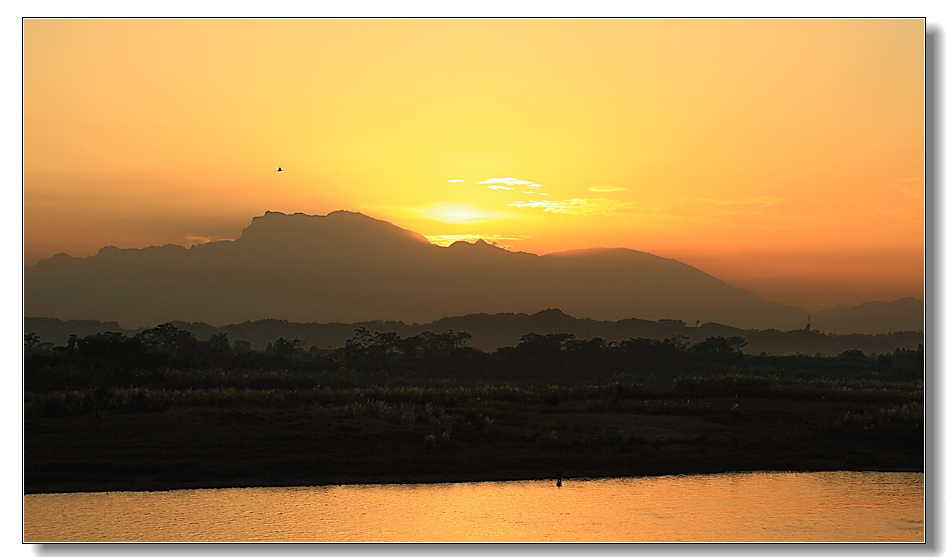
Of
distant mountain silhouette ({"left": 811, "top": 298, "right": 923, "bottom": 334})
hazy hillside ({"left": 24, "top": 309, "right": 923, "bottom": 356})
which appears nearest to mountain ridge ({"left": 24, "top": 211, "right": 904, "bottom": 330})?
→ distant mountain silhouette ({"left": 811, "top": 298, "right": 923, "bottom": 334})

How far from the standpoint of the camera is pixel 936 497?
482 inches

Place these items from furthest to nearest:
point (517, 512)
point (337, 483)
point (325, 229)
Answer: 1. point (325, 229)
2. point (337, 483)
3. point (517, 512)

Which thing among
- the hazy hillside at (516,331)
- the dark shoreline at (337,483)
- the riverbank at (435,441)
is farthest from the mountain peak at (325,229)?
the dark shoreline at (337,483)

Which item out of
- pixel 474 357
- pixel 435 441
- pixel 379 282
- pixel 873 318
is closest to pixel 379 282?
pixel 379 282

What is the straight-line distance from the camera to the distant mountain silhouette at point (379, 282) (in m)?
19.8

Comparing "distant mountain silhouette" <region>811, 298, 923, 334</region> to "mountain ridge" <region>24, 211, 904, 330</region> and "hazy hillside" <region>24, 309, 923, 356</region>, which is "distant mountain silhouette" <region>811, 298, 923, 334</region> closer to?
"mountain ridge" <region>24, 211, 904, 330</region>

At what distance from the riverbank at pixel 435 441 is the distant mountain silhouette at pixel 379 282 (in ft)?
7.93

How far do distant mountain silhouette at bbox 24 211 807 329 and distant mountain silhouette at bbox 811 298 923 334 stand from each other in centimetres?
71

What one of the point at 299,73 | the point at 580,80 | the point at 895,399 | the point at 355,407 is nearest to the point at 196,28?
the point at 299,73

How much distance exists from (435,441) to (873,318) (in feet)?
28.5

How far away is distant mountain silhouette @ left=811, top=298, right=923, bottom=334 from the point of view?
12946mm

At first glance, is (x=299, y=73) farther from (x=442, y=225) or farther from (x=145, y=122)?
(x=442, y=225)

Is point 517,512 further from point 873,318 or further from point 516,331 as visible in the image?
point 516,331

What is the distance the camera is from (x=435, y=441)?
62.5 ft
